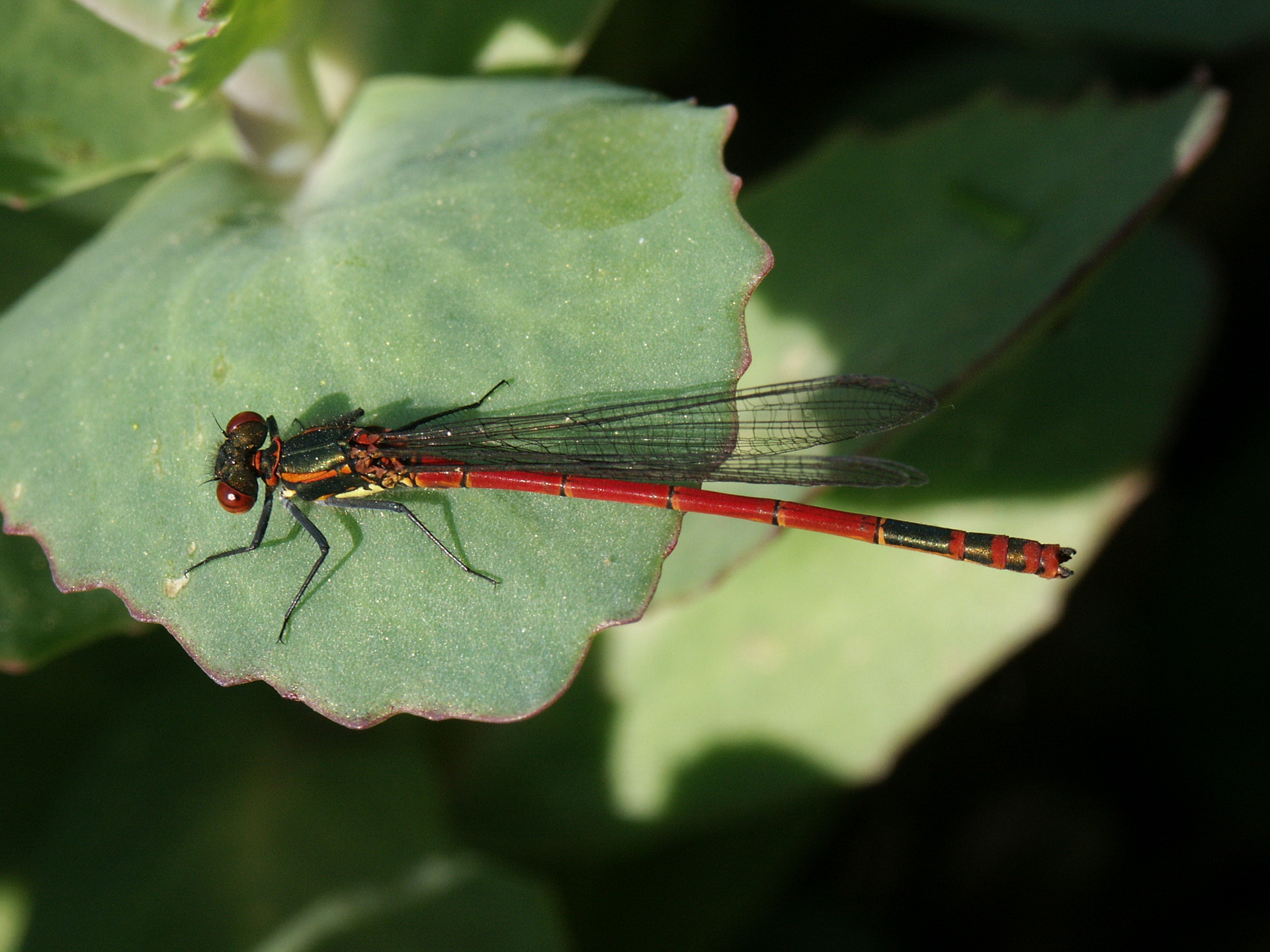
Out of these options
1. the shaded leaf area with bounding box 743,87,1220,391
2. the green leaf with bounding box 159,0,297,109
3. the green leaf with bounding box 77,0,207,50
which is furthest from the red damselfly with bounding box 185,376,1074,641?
the green leaf with bounding box 77,0,207,50

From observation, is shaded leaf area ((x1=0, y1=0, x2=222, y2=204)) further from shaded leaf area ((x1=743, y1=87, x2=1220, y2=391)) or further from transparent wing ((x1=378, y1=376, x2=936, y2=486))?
shaded leaf area ((x1=743, y1=87, x2=1220, y2=391))

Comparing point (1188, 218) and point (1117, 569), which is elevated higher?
point (1188, 218)

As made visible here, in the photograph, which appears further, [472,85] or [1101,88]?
[1101,88]

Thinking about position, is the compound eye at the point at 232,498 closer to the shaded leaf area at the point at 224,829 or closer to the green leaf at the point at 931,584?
the shaded leaf area at the point at 224,829

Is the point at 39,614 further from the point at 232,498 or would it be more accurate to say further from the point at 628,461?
the point at 628,461

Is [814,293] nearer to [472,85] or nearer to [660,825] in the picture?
[472,85]

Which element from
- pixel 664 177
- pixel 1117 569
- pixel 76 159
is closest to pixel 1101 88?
pixel 664 177
